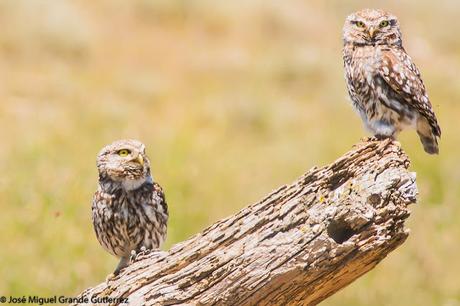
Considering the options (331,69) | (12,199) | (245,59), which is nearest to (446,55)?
(331,69)

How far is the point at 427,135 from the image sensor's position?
27.0ft

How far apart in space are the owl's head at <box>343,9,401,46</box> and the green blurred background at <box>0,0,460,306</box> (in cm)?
390

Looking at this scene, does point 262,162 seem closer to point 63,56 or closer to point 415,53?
point 415,53

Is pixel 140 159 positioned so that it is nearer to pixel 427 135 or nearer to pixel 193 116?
pixel 427 135

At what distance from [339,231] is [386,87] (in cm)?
204

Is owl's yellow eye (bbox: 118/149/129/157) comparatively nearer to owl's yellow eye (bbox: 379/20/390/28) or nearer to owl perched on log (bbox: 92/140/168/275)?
owl perched on log (bbox: 92/140/168/275)

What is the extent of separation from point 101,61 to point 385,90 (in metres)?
15.1

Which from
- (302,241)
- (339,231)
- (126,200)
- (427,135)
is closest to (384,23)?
(427,135)

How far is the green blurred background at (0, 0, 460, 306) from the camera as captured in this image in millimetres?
Answer: 12156

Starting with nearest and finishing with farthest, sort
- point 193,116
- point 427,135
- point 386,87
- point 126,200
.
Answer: point 126,200, point 386,87, point 427,135, point 193,116

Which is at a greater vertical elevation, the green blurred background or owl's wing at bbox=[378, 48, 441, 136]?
the green blurred background

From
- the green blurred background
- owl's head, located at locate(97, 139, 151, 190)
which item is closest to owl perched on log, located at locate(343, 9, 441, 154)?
owl's head, located at locate(97, 139, 151, 190)

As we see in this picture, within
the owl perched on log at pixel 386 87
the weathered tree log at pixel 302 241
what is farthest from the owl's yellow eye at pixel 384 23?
the weathered tree log at pixel 302 241

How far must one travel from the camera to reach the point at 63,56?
74.4 ft
